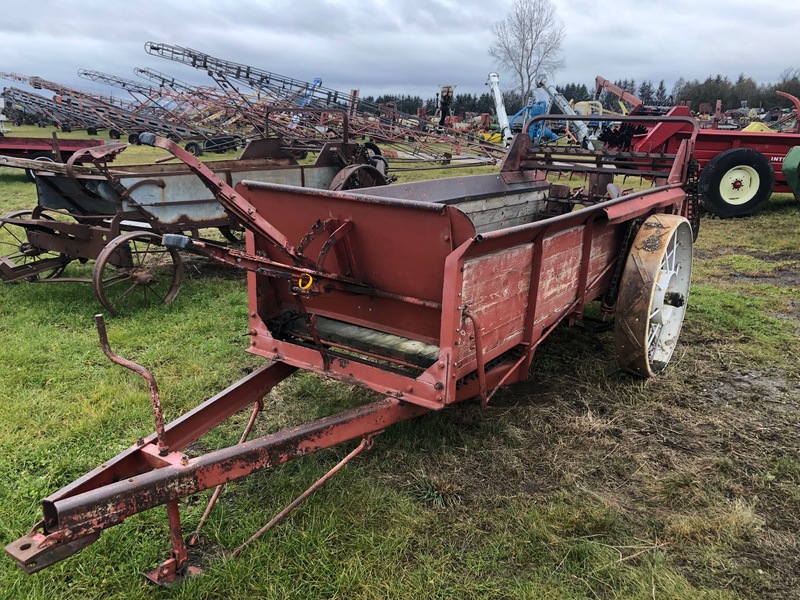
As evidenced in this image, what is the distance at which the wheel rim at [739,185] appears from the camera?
10.1 meters

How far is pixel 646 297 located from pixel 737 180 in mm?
8286

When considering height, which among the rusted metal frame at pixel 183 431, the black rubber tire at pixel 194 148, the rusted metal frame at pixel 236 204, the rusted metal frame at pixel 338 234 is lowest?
the rusted metal frame at pixel 183 431

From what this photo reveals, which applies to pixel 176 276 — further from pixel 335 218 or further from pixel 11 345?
pixel 335 218

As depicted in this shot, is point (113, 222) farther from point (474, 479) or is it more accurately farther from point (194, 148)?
point (194, 148)

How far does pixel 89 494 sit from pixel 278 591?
0.84m

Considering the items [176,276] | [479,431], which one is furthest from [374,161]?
[479,431]

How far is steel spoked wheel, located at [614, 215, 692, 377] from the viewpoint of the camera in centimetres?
355

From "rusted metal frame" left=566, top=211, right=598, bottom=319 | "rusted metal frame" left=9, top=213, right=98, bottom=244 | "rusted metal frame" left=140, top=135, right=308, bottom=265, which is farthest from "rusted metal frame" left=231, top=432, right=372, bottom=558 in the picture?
"rusted metal frame" left=9, top=213, right=98, bottom=244

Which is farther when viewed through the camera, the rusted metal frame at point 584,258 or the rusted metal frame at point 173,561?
the rusted metal frame at point 584,258

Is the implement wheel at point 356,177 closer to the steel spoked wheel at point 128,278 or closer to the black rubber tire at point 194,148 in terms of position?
the steel spoked wheel at point 128,278

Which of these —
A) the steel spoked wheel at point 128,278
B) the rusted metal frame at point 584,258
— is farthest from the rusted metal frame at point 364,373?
the steel spoked wheel at point 128,278

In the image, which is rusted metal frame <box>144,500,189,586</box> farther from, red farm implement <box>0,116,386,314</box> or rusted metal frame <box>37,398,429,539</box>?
red farm implement <box>0,116,386,314</box>

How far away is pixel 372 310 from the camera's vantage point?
9.68 ft

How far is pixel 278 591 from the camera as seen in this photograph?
7.20 feet
